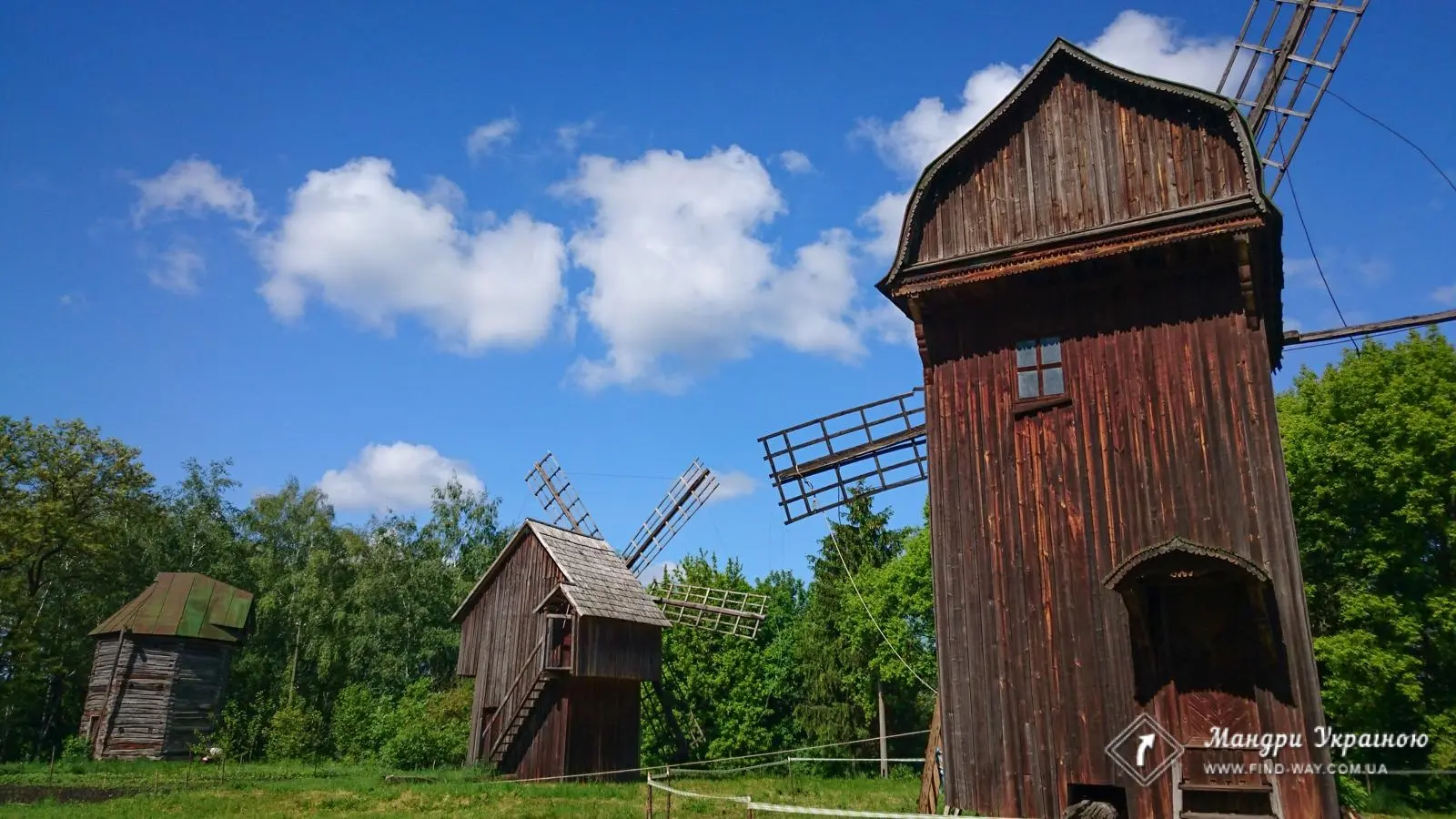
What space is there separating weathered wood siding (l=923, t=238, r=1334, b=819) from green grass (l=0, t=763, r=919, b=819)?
6.05 m

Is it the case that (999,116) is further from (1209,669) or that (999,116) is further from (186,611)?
(186,611)

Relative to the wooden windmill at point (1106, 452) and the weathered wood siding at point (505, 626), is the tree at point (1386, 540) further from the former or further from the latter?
the weathered wood siding at point (505, 626)

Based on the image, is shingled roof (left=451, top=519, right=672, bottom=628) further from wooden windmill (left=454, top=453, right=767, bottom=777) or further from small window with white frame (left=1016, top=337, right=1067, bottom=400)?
small window with white frame (left=1016, top=337, right=1067, bottom=400)

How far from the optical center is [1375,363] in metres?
28.8

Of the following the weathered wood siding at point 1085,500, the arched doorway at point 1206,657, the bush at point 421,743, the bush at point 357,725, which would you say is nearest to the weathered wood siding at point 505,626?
the bush at point 421,743

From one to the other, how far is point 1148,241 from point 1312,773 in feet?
24.0

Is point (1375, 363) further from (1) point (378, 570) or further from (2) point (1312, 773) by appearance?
(1) point (378, 570)

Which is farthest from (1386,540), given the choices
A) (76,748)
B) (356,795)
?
(76,748)

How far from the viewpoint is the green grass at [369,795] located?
63.8 feet

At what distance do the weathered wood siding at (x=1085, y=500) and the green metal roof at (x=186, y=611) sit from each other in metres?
37.0

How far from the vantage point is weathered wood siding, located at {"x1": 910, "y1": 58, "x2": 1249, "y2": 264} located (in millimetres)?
13570

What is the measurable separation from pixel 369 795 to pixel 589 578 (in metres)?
11.0

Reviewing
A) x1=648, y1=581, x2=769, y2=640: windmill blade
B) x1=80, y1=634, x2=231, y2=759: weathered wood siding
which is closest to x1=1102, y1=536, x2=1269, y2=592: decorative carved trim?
x1=648, y1=581, x2=769, y2=640: windmill blade

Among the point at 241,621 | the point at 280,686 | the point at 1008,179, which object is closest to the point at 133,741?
the point at 241,621
